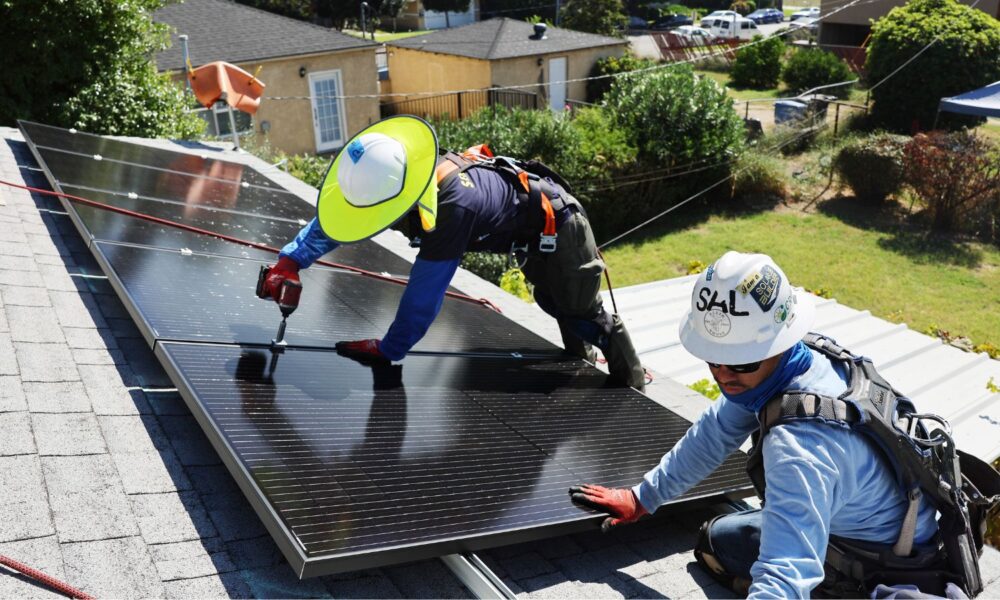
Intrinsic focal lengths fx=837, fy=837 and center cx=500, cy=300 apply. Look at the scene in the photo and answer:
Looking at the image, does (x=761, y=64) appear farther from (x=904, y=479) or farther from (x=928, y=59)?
(x=904, y=479)

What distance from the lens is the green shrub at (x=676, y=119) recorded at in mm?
22547

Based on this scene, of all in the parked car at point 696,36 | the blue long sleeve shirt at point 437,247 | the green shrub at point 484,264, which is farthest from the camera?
the parked car at point 696,36

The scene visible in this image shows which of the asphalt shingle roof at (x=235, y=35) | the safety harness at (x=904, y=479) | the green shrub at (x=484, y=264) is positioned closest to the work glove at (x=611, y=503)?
the safety harness at (x=904, y=479)

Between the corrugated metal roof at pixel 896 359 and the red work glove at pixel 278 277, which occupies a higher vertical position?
the red work glove at pixel 278 277

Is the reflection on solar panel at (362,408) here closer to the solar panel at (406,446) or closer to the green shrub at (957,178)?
the solar panel at (406,446)

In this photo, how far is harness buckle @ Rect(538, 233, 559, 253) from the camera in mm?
5457

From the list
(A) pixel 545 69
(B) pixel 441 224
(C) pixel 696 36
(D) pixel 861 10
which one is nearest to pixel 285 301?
(B) pixel 441 224

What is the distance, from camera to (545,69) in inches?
1328

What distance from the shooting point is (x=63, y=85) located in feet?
45.5

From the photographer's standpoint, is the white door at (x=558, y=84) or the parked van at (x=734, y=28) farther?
the parked van at (x=734, y=28)

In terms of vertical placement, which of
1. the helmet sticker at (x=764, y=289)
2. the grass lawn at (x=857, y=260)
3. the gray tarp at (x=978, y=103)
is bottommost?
the grass lawn at (x=857, y=260)

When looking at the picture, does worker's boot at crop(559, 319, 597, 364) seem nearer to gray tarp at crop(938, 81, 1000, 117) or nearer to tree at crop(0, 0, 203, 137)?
tree at crop(0, 0, 203, 137)

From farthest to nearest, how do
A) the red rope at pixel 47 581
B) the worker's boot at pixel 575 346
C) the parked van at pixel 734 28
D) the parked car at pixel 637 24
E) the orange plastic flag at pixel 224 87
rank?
the parked car at pixel 637 24 → the parked van at pixel 734 28 → the orange plastic flag at pixel 224 87 → the worker's boot at pixel 575 346 → the red rope at pixel 47 581

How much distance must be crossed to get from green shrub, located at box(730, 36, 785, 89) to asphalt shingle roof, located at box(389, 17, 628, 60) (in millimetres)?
8652
